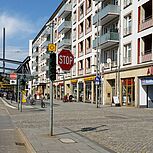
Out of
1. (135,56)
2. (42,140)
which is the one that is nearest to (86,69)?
(135,56)

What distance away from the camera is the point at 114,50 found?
4019 centimetres

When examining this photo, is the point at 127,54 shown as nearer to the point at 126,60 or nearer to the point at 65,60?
the point at 126,60

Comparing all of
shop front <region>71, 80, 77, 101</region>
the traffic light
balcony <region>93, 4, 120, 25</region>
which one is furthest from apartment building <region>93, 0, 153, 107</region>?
the traffic light

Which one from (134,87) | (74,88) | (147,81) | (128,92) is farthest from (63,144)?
(74,88)

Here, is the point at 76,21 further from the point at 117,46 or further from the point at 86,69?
the point at 117,46

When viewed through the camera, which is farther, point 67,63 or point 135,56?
point 135,56

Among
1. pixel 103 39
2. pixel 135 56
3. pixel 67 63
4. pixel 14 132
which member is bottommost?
pixel 14 132

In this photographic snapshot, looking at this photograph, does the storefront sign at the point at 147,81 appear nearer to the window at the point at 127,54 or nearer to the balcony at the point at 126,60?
the balcony at the point at 126,60

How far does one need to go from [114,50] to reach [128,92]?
21.7 feet

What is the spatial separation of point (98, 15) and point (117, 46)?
4.81 m

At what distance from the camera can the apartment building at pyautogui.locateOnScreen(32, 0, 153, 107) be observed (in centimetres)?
3281

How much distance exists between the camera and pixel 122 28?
3725cm

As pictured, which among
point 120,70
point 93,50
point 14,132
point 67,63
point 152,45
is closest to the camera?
point 67,63

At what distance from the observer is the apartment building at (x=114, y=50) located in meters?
32.8
